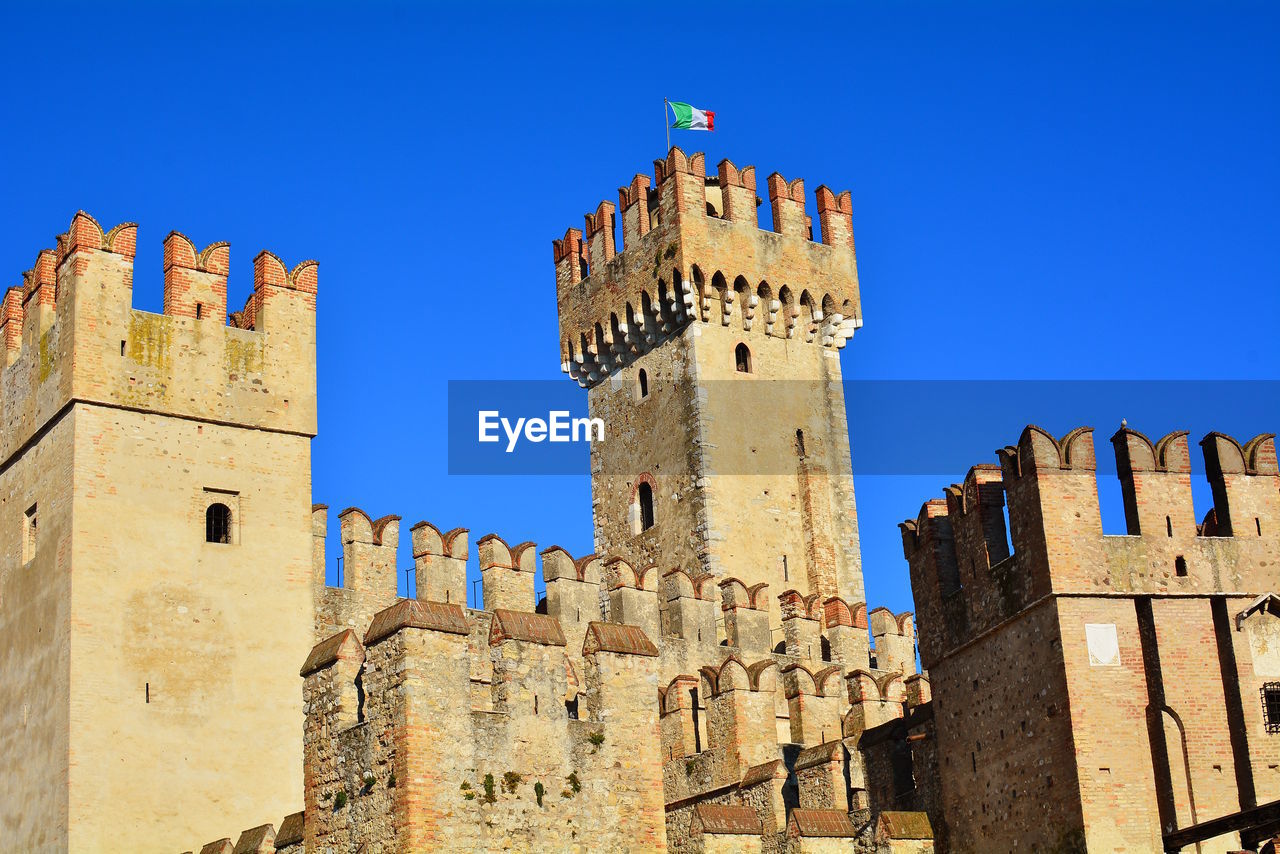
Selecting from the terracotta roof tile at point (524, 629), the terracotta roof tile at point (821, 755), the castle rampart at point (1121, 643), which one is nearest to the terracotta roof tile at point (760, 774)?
the terracotta roof tile at point (821, 755)

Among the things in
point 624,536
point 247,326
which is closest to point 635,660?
point 247,326

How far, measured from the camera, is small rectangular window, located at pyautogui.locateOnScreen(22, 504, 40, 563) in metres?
26.3

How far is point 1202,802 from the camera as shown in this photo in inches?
790

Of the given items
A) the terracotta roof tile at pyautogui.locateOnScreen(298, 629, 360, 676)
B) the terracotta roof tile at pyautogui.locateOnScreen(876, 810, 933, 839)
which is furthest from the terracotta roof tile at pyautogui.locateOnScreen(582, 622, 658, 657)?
the terracotta roof tile at pyautogui.locateOnScreen(876, 810, 933, 839)

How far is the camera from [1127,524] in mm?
21203

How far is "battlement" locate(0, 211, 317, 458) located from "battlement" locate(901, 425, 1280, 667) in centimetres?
1083

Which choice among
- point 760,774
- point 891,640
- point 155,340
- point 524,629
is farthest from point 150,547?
point 891,640

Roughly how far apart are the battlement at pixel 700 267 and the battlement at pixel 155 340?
14438 millimetres

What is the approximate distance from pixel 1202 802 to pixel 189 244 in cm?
1637

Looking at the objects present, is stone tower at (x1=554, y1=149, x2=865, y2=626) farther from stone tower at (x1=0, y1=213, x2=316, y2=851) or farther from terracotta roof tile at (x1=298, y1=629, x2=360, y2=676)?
terracotta roof tile at (x1=298, y1=629, x2=360, y2=676)

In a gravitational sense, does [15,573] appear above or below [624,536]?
below

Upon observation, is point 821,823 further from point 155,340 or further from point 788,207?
point 788,207

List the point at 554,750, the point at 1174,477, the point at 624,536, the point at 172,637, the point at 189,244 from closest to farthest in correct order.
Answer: the point at 554,750 → the point at 1174,477 → the point at 172,637 → the point at 189,244 → the point at 624,536

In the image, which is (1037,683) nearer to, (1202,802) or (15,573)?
(1202,802)
